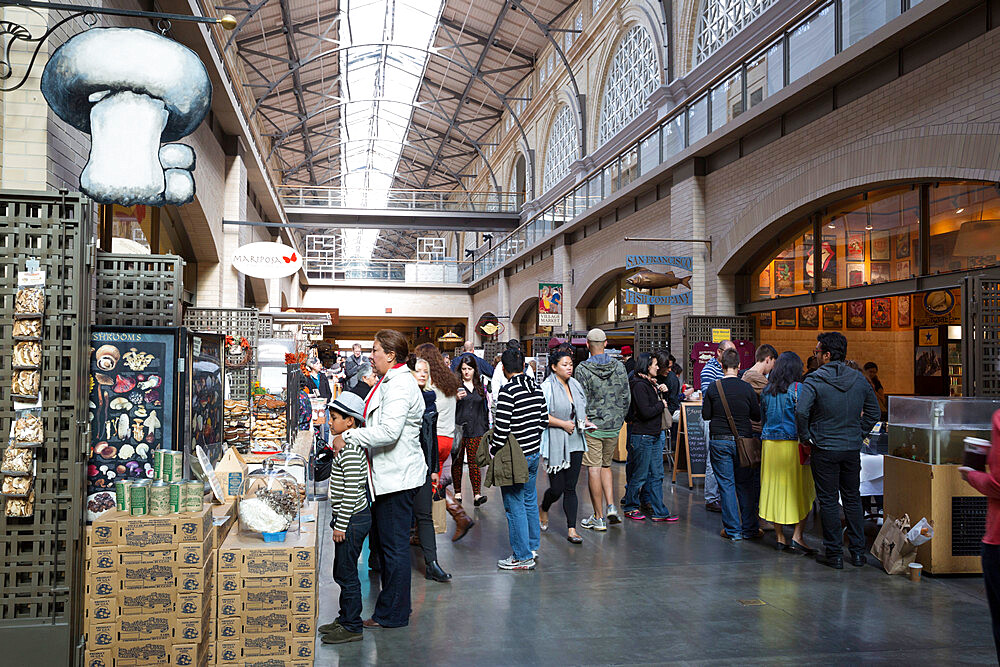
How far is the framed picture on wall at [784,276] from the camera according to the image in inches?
459

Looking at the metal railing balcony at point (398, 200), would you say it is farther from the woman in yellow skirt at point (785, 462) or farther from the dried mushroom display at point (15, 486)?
the dried mushroom display at point (15, 486)

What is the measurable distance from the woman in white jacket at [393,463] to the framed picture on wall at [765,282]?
9170mm

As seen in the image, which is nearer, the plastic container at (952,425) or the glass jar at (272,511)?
the glass jar at (272,511)

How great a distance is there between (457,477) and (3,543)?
16.6 feet

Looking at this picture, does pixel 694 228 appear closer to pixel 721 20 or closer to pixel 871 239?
pixel 871 239

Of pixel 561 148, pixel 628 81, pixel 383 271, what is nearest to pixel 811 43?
pixel 628 81

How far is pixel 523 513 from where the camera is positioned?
19.7ft

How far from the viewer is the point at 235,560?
12.2 ft

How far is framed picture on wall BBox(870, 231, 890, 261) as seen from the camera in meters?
9.47

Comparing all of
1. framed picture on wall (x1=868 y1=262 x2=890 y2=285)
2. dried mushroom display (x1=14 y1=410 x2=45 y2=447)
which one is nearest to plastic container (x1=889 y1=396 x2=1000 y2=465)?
framed picture on wall (x1=868 y1=262 x2=890 y2=285)

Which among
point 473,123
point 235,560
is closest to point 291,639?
point 235,560

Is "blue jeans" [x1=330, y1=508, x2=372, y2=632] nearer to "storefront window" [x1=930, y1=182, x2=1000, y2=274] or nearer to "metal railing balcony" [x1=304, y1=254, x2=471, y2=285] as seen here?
"storefront window" [x1=930, y1=182, x2=1000, y2=274]

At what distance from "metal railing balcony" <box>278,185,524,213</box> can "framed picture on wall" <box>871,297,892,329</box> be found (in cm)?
1688

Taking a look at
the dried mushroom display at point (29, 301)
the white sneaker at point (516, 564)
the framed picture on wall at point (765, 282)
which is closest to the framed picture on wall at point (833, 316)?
the framed picture on wall at point (765, 282)
